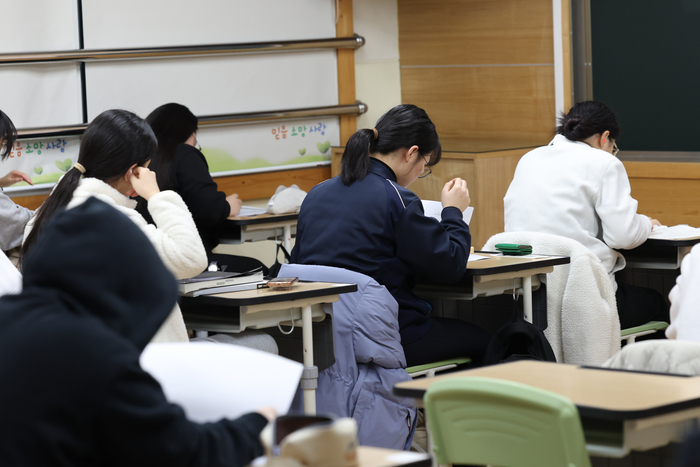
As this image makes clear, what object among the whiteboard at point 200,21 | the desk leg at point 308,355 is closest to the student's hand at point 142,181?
the desk leg at point 308,355

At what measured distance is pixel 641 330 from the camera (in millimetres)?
3697

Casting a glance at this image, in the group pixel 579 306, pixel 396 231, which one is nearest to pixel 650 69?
pixel 579 306

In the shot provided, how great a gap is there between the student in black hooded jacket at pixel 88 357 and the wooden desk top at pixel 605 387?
0.66m

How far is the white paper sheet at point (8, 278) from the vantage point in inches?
96.1

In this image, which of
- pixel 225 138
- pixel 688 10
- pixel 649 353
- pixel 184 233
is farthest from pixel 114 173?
pixel 688 10

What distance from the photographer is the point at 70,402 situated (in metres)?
1.13

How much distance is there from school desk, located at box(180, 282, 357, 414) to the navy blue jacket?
176 millimetres

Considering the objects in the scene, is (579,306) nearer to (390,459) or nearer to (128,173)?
(128,173)

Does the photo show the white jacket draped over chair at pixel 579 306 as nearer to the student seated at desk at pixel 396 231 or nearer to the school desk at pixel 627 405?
the student seated at desk at pixel 396 231

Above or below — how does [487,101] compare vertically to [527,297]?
above

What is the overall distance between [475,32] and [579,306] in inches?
134

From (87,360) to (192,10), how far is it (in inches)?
195

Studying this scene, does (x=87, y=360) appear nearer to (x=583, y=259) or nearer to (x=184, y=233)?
(x=184, y=233)

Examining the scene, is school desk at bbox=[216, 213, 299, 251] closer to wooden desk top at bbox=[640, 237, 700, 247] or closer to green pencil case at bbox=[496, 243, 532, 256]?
green pencil case at bbox=[496, 243, 532, 256]
